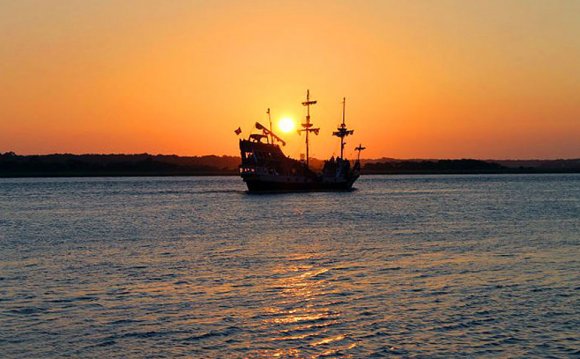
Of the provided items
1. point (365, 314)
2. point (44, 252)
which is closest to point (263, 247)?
point (44, 252)

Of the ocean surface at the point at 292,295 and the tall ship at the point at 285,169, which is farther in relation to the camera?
the tall ship at the point at 285,169

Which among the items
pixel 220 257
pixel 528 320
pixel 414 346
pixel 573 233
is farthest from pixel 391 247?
pixel 414 346

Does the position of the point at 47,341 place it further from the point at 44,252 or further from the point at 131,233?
the point at 131,233

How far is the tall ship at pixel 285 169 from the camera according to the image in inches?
4387

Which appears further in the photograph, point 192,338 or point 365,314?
point 365,314

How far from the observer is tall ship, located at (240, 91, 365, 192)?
366ft

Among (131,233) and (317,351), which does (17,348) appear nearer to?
(317,351)

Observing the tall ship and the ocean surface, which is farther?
the tall ship

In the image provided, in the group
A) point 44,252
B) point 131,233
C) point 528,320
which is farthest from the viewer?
point 131,233

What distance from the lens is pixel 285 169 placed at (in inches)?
4601

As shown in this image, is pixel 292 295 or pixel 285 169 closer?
pixel 292 295

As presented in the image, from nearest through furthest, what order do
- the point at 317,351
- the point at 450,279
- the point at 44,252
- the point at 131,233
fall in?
the point at 317,351, the point at 450,279, the point at 44,252, the point at 131,233

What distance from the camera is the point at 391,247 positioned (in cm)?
3712

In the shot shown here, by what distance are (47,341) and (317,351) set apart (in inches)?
A: 262
